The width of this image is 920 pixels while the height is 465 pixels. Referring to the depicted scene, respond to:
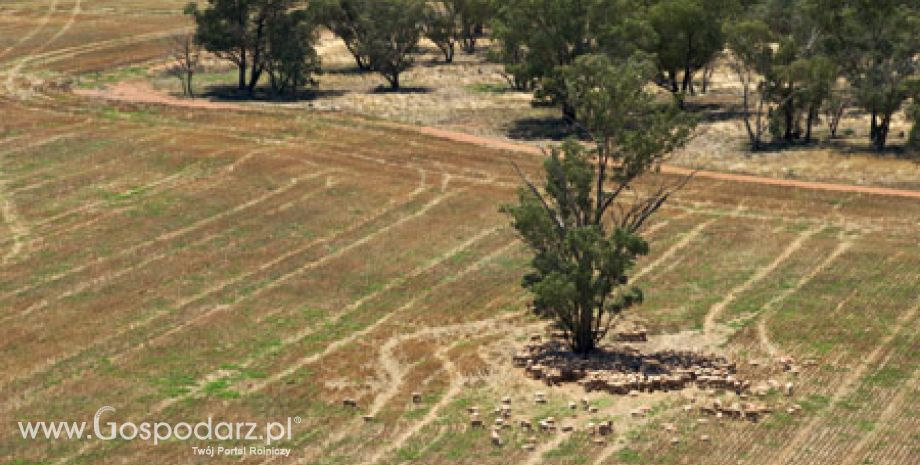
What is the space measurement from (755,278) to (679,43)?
46.2 m

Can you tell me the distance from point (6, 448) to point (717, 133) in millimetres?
64302

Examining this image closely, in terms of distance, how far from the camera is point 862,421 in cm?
4653

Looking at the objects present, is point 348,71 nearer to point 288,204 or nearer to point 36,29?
point 36,29

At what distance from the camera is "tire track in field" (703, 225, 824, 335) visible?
57438 mm

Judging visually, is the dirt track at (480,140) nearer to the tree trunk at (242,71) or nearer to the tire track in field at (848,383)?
the tree trunk at (242,71)

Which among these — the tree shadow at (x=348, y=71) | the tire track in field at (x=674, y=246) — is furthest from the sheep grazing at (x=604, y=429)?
the tree shadow at (x=348, y=71)

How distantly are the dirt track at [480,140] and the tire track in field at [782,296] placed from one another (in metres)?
8.75

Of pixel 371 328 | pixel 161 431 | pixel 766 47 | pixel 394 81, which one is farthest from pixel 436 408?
pixel 394 81

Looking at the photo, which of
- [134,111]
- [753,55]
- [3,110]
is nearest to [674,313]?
[753,55]

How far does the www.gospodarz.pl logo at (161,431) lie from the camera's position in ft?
151

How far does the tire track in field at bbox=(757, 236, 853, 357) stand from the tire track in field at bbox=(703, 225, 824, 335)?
1755 millimetres

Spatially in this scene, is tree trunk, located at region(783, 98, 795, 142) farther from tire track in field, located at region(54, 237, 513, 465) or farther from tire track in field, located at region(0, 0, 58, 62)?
tire track in field, located at region(0, 0, 58, 62)

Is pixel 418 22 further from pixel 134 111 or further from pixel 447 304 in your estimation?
pixel 447 304

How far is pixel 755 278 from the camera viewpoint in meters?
63.4
